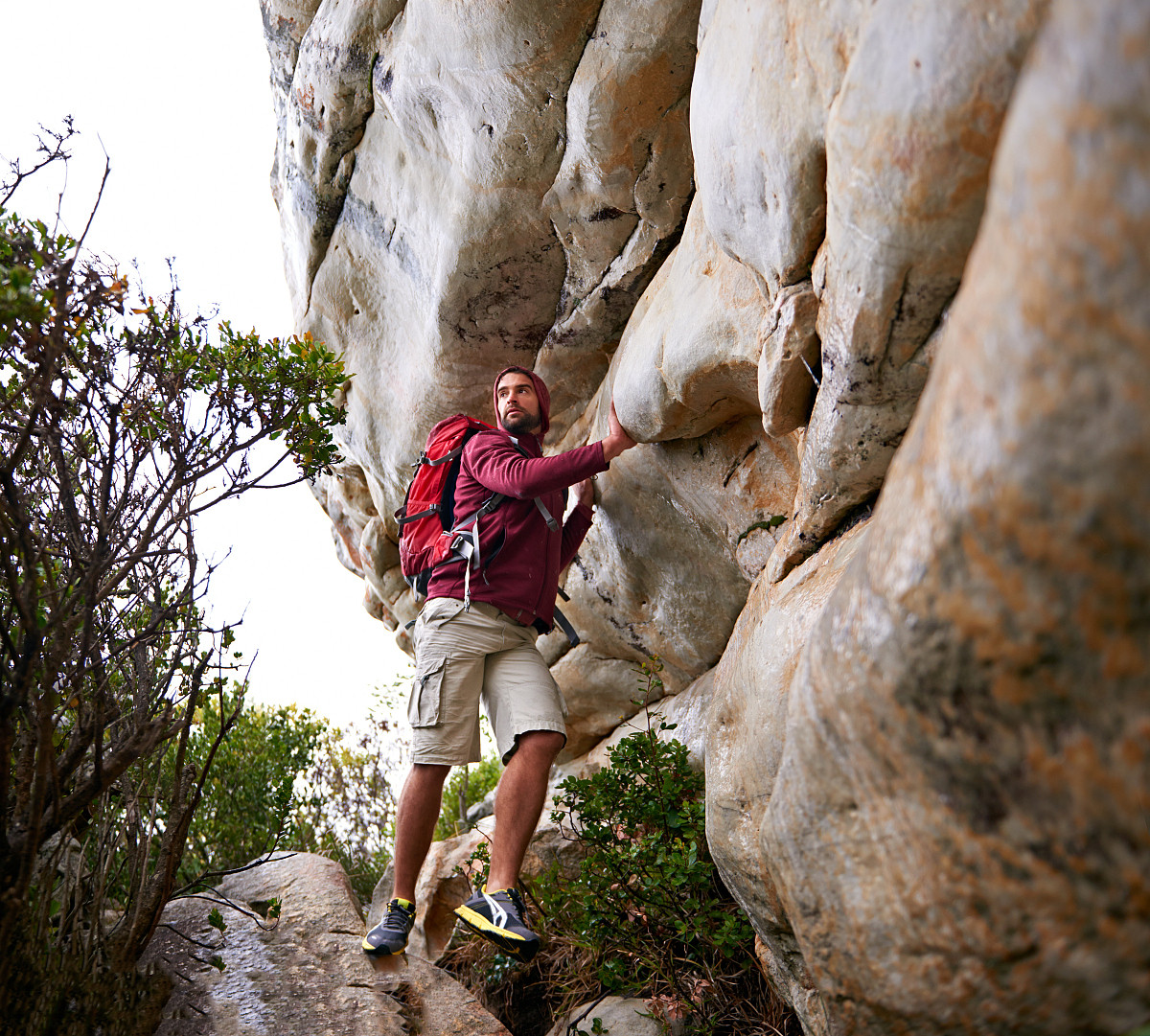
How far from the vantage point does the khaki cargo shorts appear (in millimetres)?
4820

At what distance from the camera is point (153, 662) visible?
4.61m

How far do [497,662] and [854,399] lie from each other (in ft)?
8.76

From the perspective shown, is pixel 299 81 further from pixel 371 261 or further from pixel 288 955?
pixel 288 955

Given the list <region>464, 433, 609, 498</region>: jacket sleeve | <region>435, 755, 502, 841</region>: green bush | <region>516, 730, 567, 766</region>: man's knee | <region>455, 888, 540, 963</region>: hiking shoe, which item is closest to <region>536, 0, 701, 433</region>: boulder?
<region>464, 433, 609, 498</region>: jacket sleeve

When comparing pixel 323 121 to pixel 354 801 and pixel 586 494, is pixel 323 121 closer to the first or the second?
pixel 586 494

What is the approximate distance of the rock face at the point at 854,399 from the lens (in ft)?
5.86

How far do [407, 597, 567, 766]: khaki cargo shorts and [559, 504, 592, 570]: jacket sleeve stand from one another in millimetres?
914

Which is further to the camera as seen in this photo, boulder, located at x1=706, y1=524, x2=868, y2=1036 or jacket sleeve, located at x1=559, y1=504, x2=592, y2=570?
jacket sleeve, located at x1=559, y1=504, x2=592, y2=570

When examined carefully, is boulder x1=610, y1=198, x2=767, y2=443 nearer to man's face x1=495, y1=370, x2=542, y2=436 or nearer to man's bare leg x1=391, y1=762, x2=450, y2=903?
man's face x1=495, y1=370, x2=542, y2=436

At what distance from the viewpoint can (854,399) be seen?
3414 mm

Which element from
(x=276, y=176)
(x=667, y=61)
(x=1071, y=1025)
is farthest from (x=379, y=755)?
(x=1071, y=1025)

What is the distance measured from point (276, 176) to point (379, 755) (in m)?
6.97

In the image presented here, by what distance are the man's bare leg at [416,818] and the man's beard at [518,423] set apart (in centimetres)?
220

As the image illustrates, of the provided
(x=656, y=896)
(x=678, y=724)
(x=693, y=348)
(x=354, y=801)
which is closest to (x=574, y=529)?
(x=678, y=724)
